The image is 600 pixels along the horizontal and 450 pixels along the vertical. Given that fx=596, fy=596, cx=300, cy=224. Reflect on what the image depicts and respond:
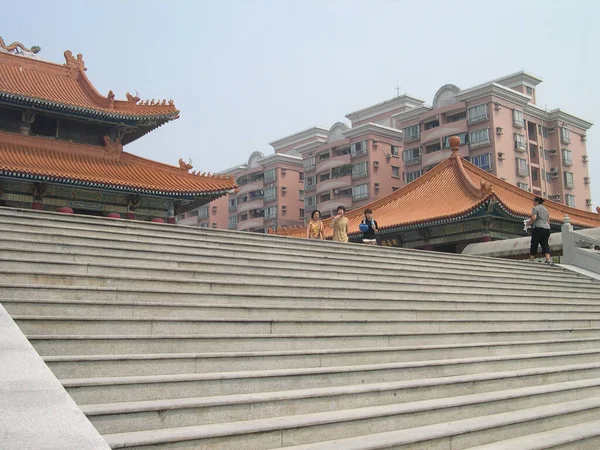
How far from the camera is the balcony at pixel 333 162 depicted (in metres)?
51.2

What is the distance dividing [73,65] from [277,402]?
20913 millimetres

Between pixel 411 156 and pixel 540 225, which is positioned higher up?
pixel 411 156

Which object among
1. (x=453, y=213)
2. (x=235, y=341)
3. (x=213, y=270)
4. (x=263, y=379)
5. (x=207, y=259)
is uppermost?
(x=453, y=213)

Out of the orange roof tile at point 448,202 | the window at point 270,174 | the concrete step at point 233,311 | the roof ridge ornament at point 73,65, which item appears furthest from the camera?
the window at point 270,174

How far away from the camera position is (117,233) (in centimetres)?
850

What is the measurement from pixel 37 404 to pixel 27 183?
16357 mm

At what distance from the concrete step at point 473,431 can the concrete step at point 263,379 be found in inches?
25.2

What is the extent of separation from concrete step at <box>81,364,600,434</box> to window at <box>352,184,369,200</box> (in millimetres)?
43695

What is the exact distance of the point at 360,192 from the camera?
49.8 metres

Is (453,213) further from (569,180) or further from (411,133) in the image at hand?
(569,180)

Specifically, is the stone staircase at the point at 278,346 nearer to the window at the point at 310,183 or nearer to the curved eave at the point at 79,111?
the curved eave at the point at 79,111

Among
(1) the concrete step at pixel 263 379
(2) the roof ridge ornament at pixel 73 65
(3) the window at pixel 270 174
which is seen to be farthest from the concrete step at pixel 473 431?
(3) the window at pixel 270 174

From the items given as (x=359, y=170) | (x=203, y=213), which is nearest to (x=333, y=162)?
(x=359, y=170)

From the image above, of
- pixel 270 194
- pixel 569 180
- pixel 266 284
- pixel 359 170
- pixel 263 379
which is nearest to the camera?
pixel 263 379
